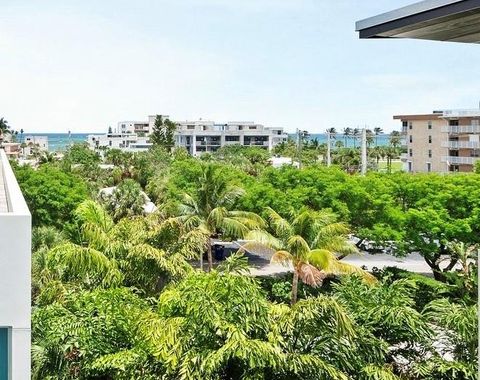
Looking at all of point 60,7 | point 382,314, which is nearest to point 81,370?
point 382,314

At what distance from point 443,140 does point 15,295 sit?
58209 millimetres

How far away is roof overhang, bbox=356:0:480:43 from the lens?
3.66 m

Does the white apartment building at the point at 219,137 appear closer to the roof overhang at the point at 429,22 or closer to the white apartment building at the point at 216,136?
the white apartment building at the point at 216,136

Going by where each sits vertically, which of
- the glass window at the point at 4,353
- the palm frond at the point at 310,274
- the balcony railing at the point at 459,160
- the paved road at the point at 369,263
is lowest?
the paved road at the point at 369,263

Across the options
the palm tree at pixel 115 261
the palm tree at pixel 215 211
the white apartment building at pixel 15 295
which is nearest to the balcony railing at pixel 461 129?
the palm tree at pixel 215 211

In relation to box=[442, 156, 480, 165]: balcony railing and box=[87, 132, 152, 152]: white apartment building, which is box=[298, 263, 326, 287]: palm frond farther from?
A: box=[87, 132, 152, 152]: white apartment building

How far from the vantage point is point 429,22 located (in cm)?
380

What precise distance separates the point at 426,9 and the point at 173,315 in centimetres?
860

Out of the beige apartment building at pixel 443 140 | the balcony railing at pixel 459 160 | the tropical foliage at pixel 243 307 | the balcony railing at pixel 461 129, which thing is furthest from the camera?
the beige apartment building at pixel 443 140

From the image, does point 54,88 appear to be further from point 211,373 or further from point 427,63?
point 211,373

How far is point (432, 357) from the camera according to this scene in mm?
12164

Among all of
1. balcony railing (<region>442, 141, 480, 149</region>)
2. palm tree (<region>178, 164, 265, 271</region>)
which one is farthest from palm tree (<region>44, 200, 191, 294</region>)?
balcony railing (<region>442, 141, 480, 149</region>)

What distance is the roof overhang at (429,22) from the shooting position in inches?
144

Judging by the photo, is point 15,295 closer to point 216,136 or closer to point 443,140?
point 443,140
